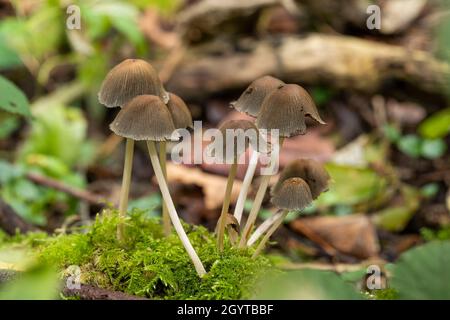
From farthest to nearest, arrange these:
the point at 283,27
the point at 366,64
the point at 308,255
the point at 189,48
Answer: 1. the point at 283,27
2. the point at 189,48
3. the point at 366,64
4. the point at 308,255

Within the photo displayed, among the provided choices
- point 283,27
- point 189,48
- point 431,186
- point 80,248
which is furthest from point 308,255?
point 283,27

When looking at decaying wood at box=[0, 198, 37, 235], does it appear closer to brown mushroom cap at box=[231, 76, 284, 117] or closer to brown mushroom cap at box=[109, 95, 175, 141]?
brown mushroom cap at box=[109, 95, 175, 141]

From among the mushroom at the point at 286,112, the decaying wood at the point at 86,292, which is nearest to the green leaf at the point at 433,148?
the mushroom at the point at 286,112

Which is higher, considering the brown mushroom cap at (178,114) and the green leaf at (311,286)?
the brown mushroom cap at (178,114)

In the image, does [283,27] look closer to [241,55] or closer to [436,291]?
[241,55]

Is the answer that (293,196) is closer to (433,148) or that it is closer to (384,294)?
(384,294)

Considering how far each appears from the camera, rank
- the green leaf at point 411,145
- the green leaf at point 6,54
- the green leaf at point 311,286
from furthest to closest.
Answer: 1. the green leaf at point 411,145
2. the green leaf at point 6,54
3. the green leaf at point 311,286

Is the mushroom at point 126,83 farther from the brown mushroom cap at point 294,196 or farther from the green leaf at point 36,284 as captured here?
the green leaf at point 36,284
